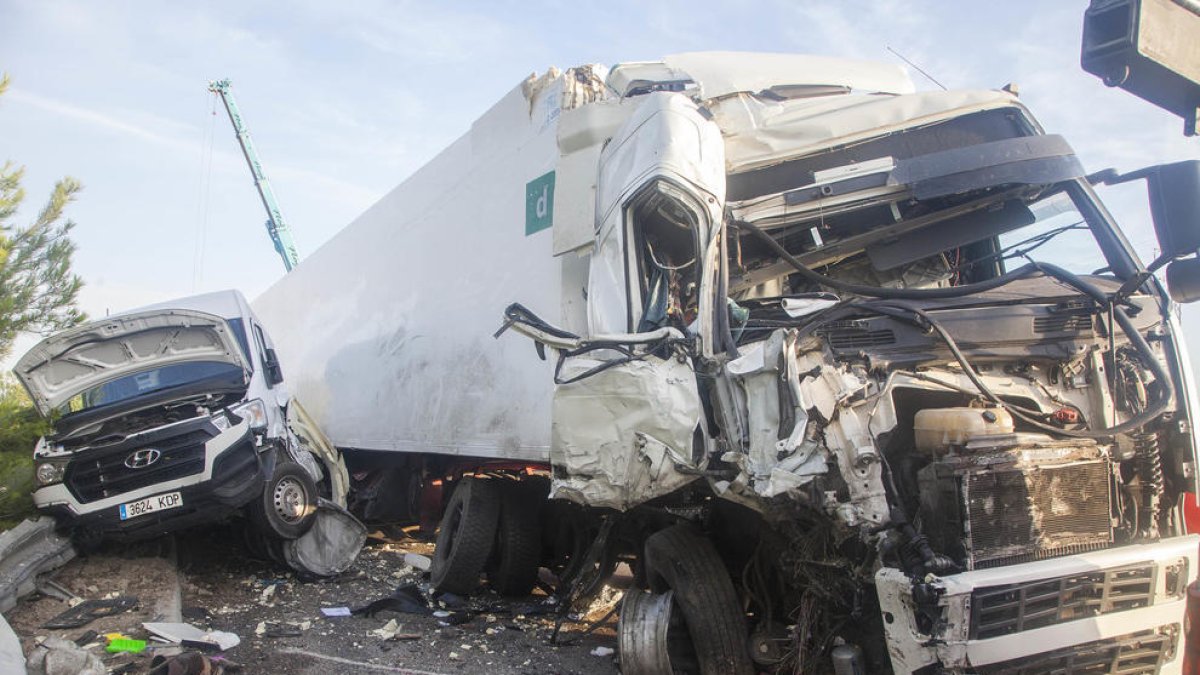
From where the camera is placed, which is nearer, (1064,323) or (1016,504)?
(1016,504)

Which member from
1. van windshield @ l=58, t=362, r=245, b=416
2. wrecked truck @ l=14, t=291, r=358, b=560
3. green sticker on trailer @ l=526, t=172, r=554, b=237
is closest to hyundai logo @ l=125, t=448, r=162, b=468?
wrecked truck @ l=14, t=291, r=358, b=560

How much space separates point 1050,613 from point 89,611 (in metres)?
5.19

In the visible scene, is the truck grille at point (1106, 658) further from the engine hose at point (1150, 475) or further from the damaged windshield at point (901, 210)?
the damaged windshield at point (901, 210)

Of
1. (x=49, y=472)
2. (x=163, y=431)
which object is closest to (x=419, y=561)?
(x=163, y=431)

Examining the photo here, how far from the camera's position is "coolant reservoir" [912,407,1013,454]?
3008mm

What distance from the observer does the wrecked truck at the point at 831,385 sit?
2998 millimetres

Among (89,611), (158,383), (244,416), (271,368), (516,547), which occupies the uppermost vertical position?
(271,368)

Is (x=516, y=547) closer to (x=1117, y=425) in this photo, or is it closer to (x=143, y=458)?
(x=143, y=458)

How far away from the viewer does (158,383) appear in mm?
6555

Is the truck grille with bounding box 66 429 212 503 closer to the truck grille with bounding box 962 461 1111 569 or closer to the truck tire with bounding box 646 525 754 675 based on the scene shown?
the truck tire with bounding box 646 525 754 675

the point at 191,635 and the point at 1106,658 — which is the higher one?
the point at 1106,658

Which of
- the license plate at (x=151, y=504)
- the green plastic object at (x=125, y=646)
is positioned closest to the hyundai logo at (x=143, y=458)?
the license plate at (x=151, y=504)

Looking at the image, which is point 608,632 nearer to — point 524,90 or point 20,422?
point 524,90

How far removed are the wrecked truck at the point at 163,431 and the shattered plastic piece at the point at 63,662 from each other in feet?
6.15
